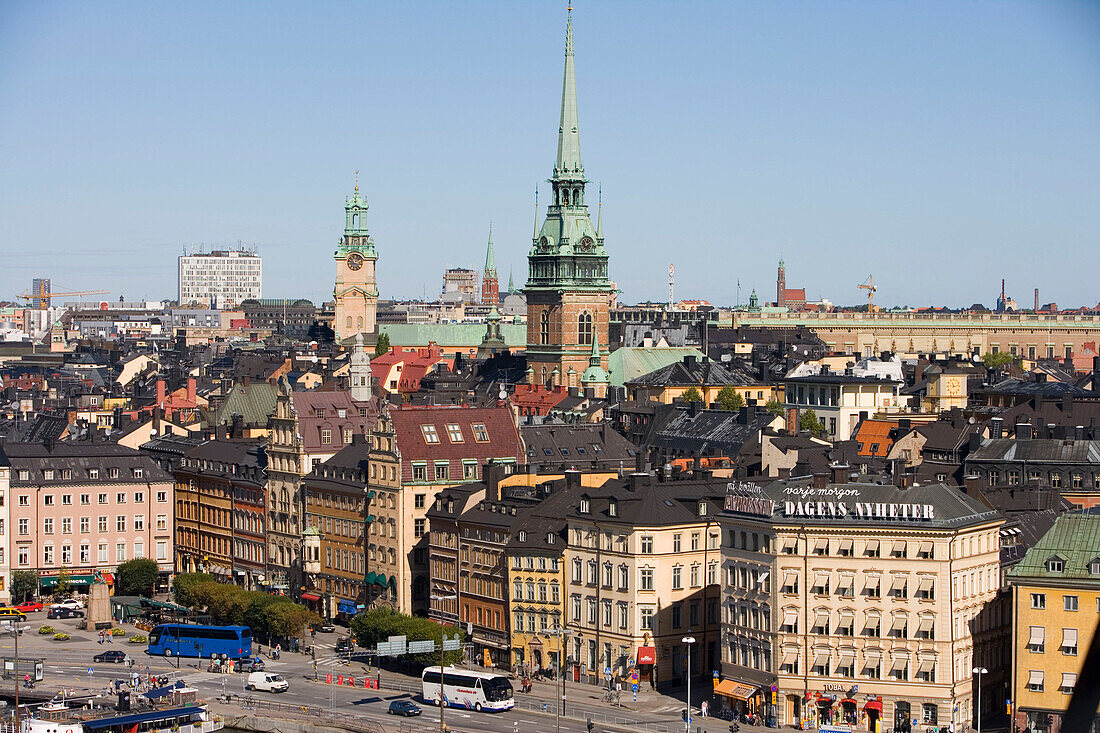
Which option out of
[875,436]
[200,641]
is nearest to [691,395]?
[875,436]

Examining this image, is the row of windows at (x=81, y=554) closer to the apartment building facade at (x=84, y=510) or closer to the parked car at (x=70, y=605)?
the apartment building facade at (x=84, y=510)

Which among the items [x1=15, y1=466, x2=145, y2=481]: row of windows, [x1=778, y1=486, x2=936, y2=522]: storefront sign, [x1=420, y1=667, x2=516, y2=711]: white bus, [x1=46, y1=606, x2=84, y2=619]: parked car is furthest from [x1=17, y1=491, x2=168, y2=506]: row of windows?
[x1=778, y1=486, x2=936, y2=522]: storefront sign

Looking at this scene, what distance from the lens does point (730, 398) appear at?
17538cm

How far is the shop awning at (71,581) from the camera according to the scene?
12756cm

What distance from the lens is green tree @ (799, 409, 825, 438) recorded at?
15038 cm

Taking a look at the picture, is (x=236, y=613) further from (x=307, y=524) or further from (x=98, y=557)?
(x=98, y=557)

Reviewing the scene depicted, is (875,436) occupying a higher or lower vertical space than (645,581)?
higher

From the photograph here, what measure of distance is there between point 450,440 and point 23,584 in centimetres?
3069

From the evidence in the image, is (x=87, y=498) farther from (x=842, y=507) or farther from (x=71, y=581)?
(x=842, y=507)

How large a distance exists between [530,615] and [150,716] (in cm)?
2011

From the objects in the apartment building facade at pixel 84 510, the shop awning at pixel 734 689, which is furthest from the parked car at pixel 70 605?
the shop awning at pixel 734 689

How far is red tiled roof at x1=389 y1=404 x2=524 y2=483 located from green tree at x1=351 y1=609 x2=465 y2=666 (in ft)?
36.2

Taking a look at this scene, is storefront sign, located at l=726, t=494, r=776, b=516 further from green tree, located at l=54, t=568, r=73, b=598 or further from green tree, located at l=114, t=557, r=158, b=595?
green tree, located at l=54, t=568, r=73, b=598

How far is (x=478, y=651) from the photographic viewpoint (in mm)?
101812
